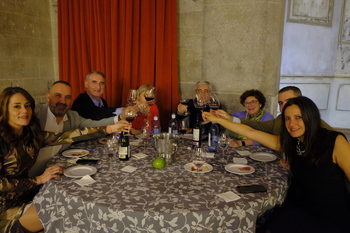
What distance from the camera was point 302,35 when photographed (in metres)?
5.73

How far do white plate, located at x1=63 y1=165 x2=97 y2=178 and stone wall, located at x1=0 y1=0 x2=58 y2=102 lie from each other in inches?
99.9

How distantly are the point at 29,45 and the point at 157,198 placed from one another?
3.49 meters

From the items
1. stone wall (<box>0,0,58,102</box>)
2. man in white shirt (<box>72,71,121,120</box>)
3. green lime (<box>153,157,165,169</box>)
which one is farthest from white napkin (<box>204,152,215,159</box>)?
stone wall (<box>0,0,58,102</box>)

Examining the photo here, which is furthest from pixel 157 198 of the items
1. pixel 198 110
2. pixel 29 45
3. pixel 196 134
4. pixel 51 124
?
pixel 29 45

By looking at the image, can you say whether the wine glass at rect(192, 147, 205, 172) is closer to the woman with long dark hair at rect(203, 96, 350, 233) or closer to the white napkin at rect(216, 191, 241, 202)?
the white napkin at rect(216, 191, 241, 202)

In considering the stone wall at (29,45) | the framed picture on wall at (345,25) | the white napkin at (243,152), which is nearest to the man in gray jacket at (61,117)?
the white napkin at (243,152)

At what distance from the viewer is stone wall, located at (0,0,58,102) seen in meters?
3.66

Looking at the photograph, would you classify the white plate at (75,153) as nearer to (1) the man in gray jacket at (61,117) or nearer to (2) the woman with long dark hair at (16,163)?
(1) the man in gray jacket at (61,117)

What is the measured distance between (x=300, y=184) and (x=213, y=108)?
98cm

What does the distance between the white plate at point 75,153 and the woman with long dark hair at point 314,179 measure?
52.3 inches

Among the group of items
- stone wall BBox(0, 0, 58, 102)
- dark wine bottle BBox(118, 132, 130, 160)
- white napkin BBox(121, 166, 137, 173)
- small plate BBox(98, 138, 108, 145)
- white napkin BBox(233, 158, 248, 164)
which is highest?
stone wall BBox(0, 0, 58, 102)

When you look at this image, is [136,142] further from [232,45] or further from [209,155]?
[232,45]

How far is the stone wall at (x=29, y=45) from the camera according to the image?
3.66 meters

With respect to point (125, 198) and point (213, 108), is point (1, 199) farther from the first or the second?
point (213, 108)
